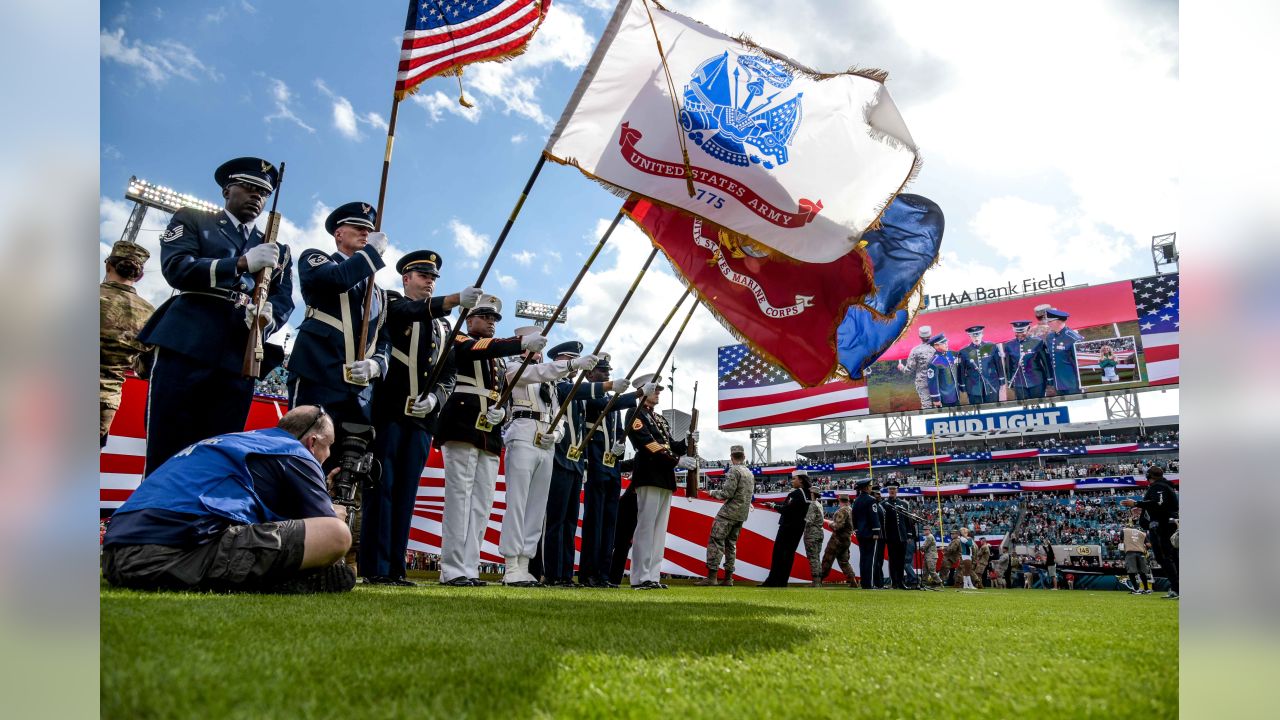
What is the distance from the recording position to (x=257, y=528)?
113 inches

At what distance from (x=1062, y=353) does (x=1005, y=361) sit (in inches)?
84.1

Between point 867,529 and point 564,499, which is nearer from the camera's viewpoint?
point 564,499

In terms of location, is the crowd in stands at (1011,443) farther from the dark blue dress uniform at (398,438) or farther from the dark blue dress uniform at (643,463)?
the dark blue dress uniform at (398,438)

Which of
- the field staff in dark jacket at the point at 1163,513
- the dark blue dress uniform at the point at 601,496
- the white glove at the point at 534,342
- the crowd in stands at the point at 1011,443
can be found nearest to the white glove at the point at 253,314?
the white glove at the point at 534,342

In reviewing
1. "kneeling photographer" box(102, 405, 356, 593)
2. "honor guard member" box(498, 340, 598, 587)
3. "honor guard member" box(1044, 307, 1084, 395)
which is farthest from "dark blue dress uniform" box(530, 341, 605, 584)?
"honor guard member" box(1044, 307, 1084, 395)

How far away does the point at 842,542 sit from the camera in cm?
1164

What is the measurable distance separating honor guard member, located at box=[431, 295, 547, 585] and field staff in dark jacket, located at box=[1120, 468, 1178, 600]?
24.5 feet

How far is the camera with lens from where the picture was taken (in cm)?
376

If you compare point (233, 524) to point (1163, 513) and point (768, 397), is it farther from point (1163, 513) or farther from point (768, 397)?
point (768, 397)

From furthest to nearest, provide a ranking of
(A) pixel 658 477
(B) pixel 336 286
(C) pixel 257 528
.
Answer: (A) pixel 658 477 < (B) pixel 336 286 < (C) pixel 257 528

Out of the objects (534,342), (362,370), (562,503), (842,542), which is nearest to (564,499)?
(562,503)

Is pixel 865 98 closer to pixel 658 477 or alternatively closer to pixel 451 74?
pixel 451 74
